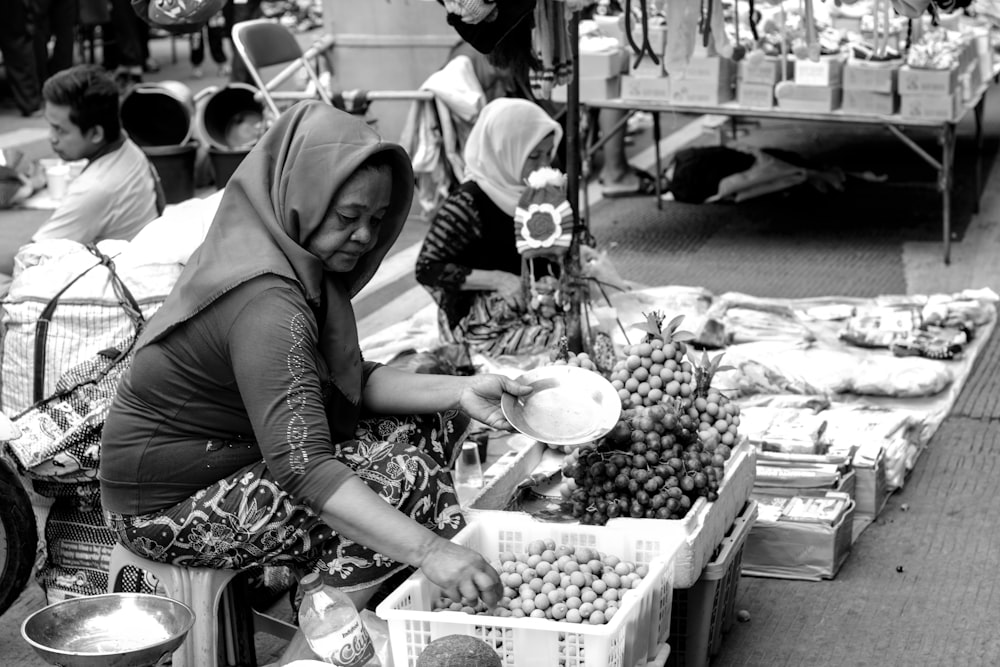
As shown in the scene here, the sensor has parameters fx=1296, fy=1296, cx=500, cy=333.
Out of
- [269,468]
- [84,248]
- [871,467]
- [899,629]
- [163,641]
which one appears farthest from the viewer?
[871,467]

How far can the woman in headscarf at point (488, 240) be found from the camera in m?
4.80

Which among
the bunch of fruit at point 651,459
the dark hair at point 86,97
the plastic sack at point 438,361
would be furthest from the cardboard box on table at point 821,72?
the bunch of fruit at point 651,459

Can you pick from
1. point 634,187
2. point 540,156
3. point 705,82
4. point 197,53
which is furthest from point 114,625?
point 197,53

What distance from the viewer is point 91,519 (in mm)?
3139

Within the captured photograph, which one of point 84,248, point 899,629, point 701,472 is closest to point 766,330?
point 899,629

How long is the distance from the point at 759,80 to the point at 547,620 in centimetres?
494

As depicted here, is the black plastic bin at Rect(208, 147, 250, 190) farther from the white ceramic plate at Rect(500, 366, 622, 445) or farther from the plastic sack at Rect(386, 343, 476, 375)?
the white ceramic plate at Rect(500, 366, 622, 445)

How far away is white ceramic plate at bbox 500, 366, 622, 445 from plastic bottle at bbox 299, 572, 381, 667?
0.56 m

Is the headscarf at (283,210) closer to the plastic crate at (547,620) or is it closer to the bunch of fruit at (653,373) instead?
the plastic crate at (547,620)

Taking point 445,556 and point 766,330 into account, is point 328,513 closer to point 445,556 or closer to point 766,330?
point 445,556

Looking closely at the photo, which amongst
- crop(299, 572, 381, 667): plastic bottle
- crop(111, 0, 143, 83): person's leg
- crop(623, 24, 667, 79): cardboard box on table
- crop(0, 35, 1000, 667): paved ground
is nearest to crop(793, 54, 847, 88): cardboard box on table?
crop(623, 24, 667, 79): cardboard box on table

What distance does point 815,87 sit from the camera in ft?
21.9

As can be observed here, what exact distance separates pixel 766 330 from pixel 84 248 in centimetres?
290

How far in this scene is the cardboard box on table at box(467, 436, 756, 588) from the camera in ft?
9.23
